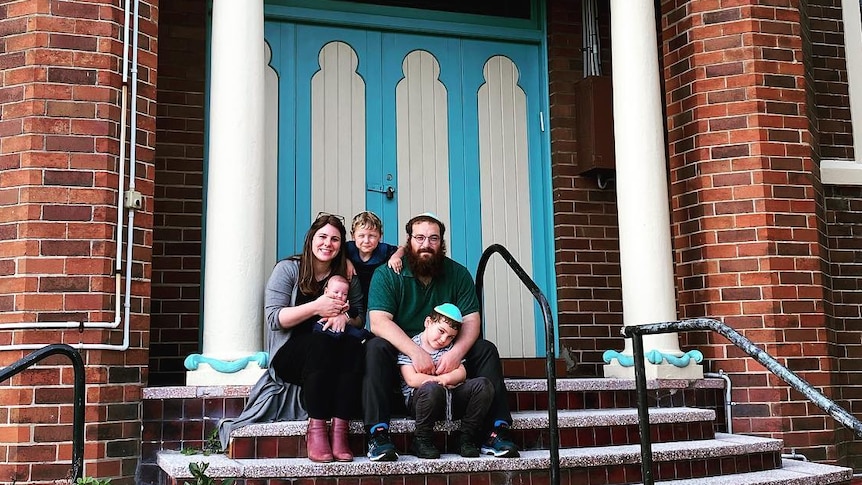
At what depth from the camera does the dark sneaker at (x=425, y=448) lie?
3.84m

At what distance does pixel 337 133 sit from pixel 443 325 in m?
2.15

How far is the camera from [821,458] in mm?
5074

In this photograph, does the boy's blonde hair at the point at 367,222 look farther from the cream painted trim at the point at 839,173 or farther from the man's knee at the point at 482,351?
the cream painted trim at the point at 839,173

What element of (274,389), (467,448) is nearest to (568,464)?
(467,448)

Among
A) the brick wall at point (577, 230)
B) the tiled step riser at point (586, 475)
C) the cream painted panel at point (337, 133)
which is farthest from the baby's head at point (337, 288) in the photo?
the brick wall at point (577, 230)

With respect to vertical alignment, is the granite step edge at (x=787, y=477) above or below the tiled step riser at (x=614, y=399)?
below

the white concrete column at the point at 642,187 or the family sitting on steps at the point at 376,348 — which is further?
the white concrete column at the point at 642,187

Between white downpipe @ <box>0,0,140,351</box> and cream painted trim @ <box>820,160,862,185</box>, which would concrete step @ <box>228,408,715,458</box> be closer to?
white downpipe @ <box>0,0,140,351</box>

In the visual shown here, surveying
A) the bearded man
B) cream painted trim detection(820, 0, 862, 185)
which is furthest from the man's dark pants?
cream painted trim detection(820, 0, 862, 185)

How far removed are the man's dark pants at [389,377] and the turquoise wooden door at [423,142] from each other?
1.77 meters

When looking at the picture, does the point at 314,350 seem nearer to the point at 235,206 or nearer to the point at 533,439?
the point at 235,206

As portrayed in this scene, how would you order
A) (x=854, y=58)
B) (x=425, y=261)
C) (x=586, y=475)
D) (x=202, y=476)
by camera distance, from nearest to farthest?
(x=202, y=476) → (x=586, y=475) → (x=425, y=261) → (x=854, y=58)

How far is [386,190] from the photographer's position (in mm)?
5855

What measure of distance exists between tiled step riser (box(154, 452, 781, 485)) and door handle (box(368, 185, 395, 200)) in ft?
7.79
